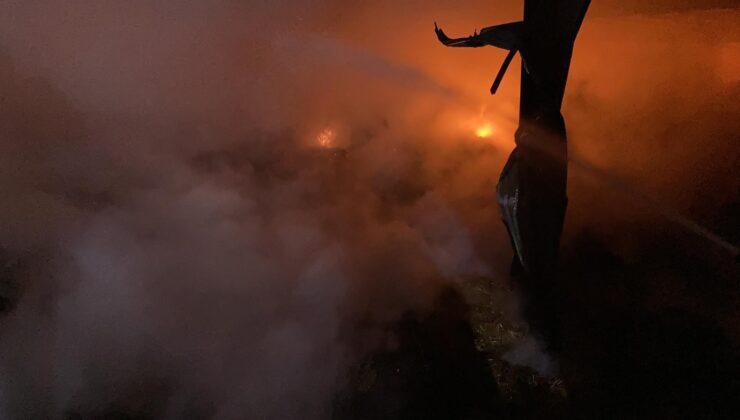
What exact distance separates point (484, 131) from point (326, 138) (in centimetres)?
63

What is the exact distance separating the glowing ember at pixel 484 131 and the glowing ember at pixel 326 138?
58cm

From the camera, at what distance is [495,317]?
1346 millimetres

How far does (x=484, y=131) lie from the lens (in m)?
1.93

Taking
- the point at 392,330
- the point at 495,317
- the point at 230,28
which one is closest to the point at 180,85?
the point at 230,28

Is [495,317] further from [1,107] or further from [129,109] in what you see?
[1,107]

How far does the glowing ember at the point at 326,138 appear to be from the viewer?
6.60 feet

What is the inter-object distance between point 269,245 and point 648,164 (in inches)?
51.2

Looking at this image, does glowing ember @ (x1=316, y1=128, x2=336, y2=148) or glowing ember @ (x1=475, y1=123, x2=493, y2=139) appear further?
glowing ember @ (x1=316, y1=128, x2=336, y2=148)

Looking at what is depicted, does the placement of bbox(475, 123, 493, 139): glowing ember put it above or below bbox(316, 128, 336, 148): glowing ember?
above

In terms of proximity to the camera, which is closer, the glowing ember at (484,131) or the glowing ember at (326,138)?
the glowing ember at (484,131)

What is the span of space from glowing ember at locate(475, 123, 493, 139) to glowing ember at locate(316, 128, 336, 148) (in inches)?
22.8

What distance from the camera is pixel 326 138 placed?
80.4 inches

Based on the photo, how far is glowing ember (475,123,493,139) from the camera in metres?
1.91

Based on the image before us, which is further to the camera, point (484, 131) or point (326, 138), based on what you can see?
point (326, 138)
